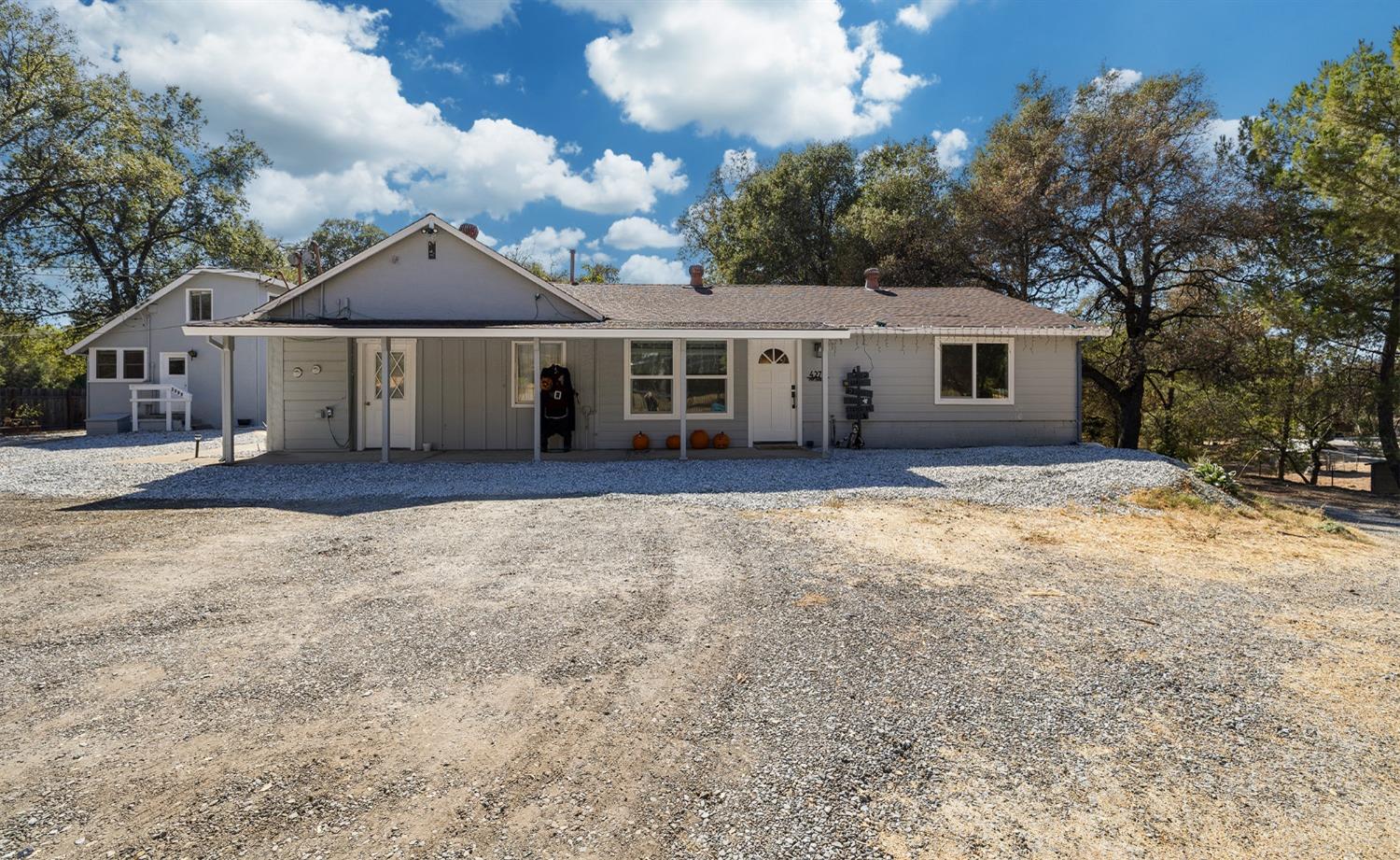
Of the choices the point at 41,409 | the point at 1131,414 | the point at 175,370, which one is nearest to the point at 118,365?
the point at 175,370

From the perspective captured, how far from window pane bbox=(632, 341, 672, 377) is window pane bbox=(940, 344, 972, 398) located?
571cm

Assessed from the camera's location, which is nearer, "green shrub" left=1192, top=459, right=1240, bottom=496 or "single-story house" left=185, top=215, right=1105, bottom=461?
"green shrub" left=1192, top=459, right=1240, bottom=496

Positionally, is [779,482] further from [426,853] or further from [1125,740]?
[426,853]

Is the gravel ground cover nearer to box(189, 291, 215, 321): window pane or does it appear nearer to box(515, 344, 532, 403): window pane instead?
box(515, 344, 532, 403): window pane

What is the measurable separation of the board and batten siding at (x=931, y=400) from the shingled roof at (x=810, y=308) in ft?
1.65

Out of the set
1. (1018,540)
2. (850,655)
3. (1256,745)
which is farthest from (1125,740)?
(1018,540)

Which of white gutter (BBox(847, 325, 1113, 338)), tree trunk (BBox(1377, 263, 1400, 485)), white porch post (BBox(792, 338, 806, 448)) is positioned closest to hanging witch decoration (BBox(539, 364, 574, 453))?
white porch post (BBox(792, 338, 806, 448))

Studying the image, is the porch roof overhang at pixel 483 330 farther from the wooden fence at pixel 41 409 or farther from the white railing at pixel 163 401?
the wooden fence at pixel 41 409

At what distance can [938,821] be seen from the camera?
2.37 m

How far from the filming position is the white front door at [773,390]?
43.7ft

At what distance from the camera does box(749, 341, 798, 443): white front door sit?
13312 millimetres

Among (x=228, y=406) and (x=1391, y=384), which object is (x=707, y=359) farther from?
(x=1391, y=384)

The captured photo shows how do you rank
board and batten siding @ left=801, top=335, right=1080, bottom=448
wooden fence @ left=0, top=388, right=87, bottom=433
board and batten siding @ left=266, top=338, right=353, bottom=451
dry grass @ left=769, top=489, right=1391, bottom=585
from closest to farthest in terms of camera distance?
dry grass @ left=769, top=489, right=1391, bottom=585, board and batten siding @ left=266, top=338, right=353, bottom=451, board and batten siding @ left=801, top=335, right=1080, bottom=448, wooden fence @ left=0, top=388, right=87, bottom=433

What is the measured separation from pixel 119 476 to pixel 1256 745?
45.5 feet
